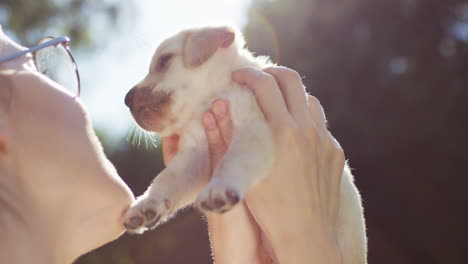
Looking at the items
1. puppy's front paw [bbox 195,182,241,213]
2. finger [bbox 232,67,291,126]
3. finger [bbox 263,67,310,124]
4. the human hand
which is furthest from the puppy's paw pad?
finger [bbox 263,67,310,124]

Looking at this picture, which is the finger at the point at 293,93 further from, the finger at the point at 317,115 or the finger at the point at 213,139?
the finger at the point at 213,139

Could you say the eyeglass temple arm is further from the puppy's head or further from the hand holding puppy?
the hand holding puppy

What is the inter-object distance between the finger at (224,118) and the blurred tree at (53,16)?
32.9ft

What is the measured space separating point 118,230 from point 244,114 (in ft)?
2.71

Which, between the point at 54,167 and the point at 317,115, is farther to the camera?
the point at 317,115

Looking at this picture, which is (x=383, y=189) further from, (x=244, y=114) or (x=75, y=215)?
(x=75, y=215)

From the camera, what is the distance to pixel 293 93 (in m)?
2.48

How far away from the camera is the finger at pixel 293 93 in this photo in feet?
7.95

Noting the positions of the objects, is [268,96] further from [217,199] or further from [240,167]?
[217,199]

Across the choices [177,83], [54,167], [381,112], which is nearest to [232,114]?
[177,83]

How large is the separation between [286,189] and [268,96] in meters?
0.45

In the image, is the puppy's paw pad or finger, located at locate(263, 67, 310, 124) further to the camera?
finger, located at locate(263, 67, 310, 124)

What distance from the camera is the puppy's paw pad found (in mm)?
1773

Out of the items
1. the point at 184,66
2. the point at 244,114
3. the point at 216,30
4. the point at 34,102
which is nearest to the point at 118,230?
the point at 34,102
